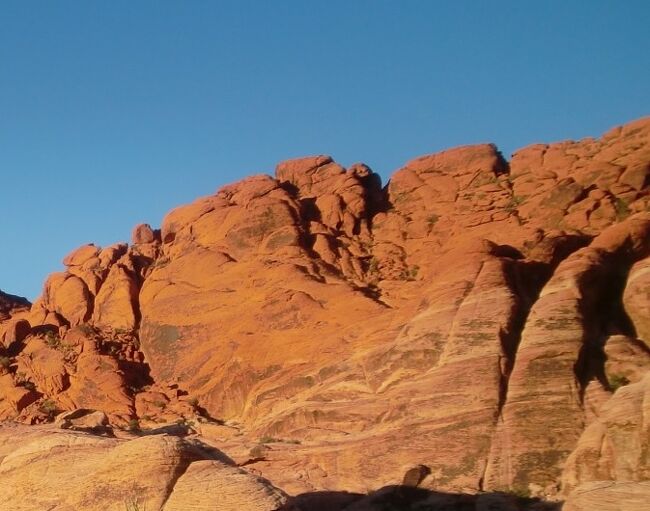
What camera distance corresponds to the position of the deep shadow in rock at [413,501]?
73.4 ft

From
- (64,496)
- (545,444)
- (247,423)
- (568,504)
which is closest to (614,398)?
(545,444)

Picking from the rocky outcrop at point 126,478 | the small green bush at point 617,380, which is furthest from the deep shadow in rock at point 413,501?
the rocky outcrop at point 126,478

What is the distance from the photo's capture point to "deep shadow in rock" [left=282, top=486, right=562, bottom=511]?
22.4 m

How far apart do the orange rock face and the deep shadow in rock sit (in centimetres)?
69

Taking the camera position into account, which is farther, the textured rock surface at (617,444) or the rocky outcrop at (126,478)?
the textured rock surface at (617,444)

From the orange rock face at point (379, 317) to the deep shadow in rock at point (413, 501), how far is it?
691mm

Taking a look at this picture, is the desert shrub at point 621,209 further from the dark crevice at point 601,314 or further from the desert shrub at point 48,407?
the desert shrub at point 48,407

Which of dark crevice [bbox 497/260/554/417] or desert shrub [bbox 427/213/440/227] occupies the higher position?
desert shrub [bbox 427/213/440/227]

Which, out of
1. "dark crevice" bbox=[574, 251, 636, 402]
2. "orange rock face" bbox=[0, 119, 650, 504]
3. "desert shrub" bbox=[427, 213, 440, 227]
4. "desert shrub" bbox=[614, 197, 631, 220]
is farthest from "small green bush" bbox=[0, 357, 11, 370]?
"desert shrub" bbox=[614, 197, 631, 220]

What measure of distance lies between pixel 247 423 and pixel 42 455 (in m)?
18.4

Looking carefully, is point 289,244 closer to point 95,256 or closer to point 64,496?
point 95,256

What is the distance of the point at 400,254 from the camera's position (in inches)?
1721

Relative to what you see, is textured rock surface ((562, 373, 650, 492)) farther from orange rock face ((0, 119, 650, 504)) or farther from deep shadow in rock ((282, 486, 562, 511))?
deep shadow in rock ((282, 486, 562, 511))

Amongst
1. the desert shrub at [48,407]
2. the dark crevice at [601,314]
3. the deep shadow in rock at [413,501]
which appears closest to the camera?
the deep shadow in rock at [413,501]
